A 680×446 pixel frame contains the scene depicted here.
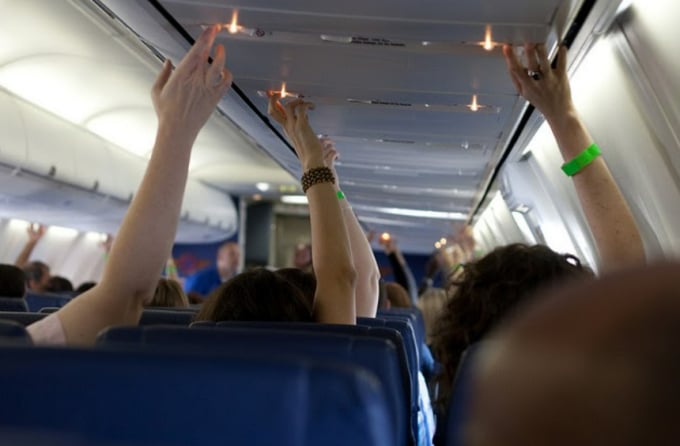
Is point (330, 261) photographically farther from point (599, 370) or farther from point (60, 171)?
point (60, 171)

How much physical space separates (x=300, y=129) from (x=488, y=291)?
1984 millimetres

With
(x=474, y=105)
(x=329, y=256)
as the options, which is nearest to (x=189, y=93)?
(x=329, y=256)

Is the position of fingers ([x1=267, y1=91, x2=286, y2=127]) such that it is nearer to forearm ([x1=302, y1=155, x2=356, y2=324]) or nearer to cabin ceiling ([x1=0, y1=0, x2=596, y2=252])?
cabin ceiling ([x1=0, y1=0, x2=596, y2=252])

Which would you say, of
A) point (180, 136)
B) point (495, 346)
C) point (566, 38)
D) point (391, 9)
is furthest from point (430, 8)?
point (495, 346)

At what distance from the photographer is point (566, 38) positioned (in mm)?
3348

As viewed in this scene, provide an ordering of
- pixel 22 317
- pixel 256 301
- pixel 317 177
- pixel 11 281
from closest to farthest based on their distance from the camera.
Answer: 1. pixel 256 301
2. pixel 22 317
3. pixel 317 177
4. pixel 11 281

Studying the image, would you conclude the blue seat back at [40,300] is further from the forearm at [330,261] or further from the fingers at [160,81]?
the fingers at [160,81]

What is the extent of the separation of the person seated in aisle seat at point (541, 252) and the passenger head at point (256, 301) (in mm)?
646

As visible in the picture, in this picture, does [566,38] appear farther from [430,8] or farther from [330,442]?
[330,442]

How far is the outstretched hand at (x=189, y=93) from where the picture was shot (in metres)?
2.45

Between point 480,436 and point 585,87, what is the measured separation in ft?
13.2

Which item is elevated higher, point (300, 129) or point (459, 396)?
point (300, 129)

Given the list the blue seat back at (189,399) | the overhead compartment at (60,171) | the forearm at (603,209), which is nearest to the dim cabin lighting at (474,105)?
the forearm at (603,209)

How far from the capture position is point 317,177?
10.5 ft
